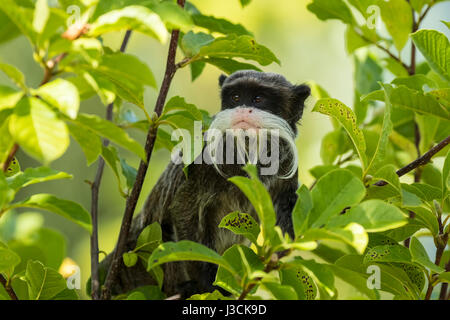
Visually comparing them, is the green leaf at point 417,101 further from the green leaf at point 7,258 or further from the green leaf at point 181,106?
the green leaf at point 7,258

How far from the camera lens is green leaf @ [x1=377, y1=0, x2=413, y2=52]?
102 inches

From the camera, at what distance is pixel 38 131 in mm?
1273

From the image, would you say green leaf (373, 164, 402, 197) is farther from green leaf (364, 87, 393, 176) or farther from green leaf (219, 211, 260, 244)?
green leaf (219, 211, 260, 244)

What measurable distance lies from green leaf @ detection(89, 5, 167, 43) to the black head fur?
5.60 ft

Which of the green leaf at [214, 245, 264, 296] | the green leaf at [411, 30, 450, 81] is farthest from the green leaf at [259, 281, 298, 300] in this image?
the green leaf at [411, 30, 450, 81]

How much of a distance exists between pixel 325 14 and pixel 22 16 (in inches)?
63.9

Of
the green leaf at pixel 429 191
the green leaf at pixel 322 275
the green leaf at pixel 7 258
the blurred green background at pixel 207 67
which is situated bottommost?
the green leaf at pixel 322 275

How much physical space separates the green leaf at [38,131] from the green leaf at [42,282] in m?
0.63

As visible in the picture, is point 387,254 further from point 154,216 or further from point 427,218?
point 154,216

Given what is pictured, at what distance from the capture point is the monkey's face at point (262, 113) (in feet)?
9.04

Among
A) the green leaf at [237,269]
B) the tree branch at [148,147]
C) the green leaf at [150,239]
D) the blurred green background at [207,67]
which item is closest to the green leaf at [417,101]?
the tree branch at [148,147]

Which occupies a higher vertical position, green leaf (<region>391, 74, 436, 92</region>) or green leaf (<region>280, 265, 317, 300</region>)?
green leaf (<region>391, 74, 436, 92</region>)

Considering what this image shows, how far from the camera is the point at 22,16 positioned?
137 centimetres
